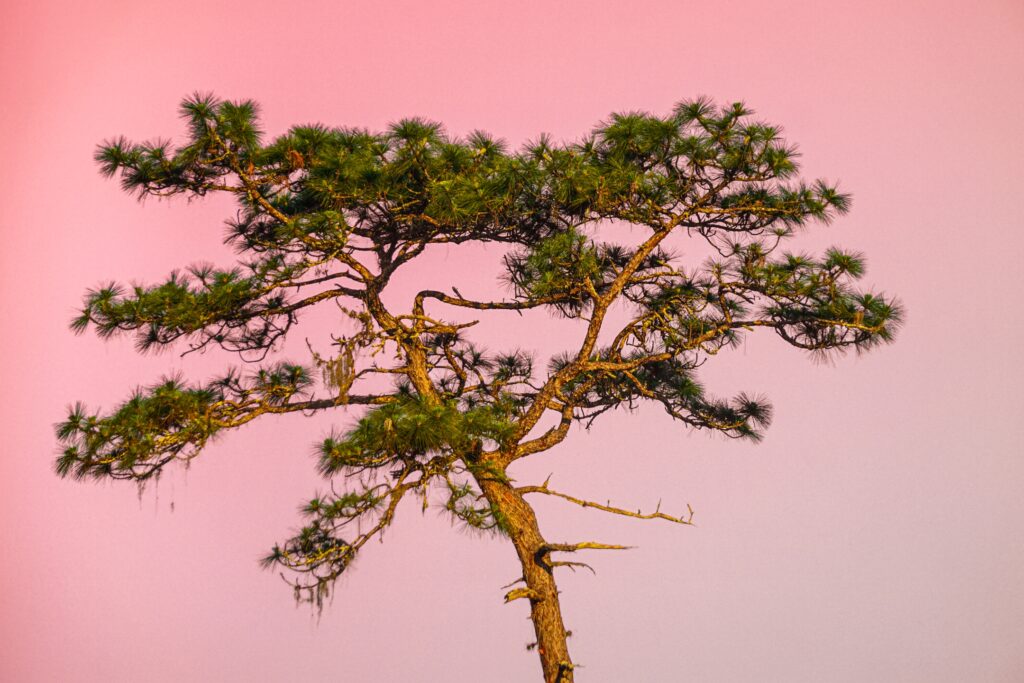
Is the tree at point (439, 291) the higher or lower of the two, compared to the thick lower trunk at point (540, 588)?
higher

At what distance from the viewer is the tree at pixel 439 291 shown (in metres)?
3.85

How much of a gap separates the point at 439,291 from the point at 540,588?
1.14 meters

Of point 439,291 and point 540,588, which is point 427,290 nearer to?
point 439,291

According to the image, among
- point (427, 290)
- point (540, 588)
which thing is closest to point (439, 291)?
point (427, 290)

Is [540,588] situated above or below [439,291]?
below

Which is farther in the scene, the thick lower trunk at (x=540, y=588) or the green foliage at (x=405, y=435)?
the thick lower trunk at (x=540, y=588)

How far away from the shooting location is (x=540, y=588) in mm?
4070

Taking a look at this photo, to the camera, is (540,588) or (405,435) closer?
(405,435)

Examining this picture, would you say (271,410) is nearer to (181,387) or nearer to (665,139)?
(181,387)

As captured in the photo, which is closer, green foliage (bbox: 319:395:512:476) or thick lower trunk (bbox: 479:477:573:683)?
green foliage (bbox: 319:395:512:476)

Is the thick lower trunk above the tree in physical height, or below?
below

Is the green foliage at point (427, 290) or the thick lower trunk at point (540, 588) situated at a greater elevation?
the green foliage at point (427, 290)

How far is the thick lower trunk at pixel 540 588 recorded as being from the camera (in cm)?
407

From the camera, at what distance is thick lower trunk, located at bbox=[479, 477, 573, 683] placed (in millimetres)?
4066
